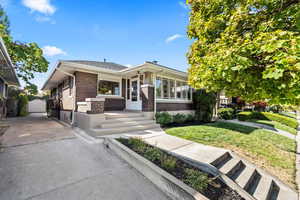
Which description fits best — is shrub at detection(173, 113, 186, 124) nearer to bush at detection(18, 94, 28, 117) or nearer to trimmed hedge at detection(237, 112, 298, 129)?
trimmed hedge at detection(237, 112, 298, 129)

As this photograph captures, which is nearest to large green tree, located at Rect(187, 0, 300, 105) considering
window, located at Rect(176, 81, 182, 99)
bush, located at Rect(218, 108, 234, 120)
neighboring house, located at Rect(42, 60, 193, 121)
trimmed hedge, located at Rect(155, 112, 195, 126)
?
neighboring house, located at Rect(42, 60, 193, 121)

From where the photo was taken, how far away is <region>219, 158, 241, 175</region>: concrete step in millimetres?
2904

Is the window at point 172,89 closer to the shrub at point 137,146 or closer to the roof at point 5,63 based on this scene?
the shrub at point 137,146

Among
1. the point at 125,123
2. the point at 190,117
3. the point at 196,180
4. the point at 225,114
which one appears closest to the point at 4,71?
the point at 125,123

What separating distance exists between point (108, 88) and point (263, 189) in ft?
26.0

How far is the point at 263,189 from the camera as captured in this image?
2.62 metres

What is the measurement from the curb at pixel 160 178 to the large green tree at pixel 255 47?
79.2 inches

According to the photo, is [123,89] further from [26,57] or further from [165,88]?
[26,57]

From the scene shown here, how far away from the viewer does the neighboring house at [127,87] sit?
21.8ft

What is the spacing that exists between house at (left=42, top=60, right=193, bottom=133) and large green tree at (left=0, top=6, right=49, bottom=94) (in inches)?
178

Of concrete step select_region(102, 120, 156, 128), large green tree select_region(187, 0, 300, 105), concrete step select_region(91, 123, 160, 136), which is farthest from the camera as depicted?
concrete step select_region(102, 120, 156, 128)

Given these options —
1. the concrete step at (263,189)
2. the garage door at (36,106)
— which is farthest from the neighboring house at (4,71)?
the garage door at (36,106)

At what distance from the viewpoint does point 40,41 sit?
10.6m

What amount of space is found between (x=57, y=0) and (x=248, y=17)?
6842 millimetres
